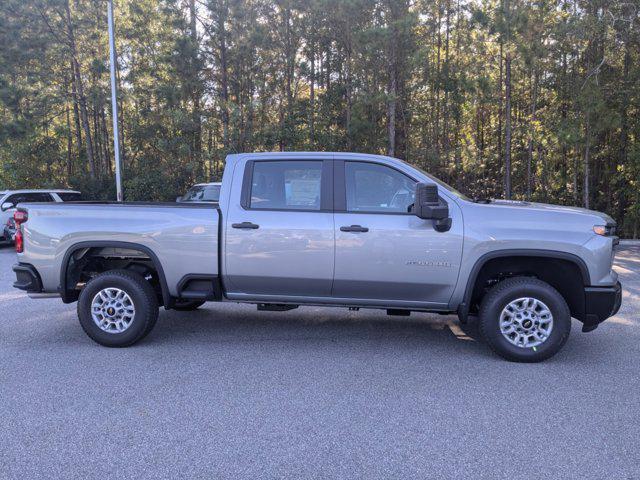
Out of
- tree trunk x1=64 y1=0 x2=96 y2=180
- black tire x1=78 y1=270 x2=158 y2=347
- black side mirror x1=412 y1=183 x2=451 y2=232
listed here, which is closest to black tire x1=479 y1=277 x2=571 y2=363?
black side mirror x1=412 y1=183 x2=451 y2=232

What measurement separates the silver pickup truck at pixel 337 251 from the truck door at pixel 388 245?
1cm

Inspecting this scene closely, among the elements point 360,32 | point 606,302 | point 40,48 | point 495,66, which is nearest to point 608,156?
point 495,66

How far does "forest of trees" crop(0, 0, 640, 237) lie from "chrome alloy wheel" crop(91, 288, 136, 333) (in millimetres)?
14270

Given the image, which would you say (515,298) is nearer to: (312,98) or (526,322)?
(526,322)

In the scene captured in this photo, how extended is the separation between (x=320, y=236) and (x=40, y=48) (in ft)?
69.8

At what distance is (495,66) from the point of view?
60.8 ft

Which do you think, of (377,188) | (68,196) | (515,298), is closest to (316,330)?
(377,188)

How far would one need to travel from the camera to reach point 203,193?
11930 mm

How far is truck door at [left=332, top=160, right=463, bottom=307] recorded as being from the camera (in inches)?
190

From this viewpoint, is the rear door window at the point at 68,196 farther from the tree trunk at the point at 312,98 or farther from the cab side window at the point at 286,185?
the cab side window at the point at 286,185

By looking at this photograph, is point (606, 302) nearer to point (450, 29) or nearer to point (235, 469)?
point (235, 469)

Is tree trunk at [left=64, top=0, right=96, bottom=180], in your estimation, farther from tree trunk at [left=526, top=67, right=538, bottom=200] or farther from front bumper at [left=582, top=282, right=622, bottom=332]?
front bumper at [left=582, top=282, right=622, bottom=332]

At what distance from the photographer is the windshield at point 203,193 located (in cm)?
1163

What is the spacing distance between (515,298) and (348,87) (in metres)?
17.1
